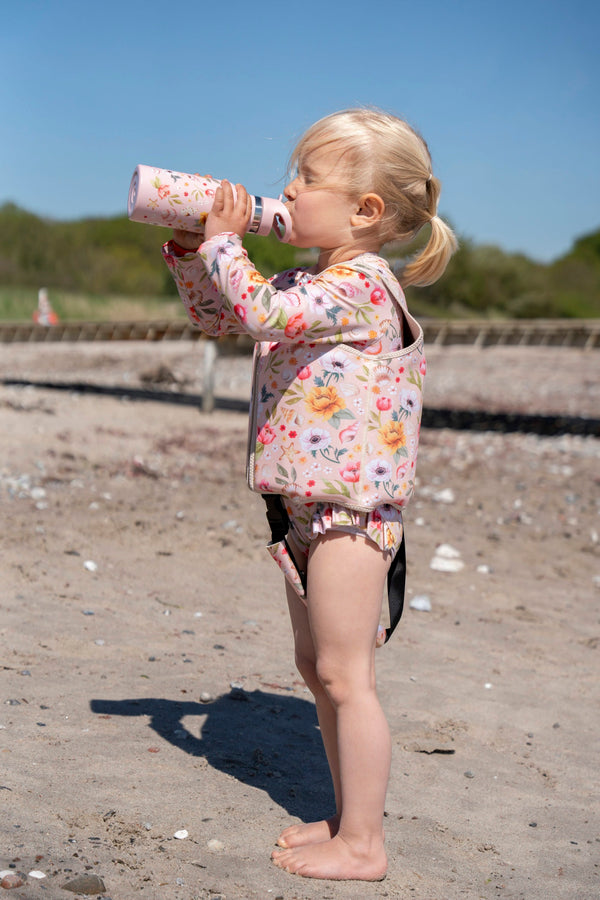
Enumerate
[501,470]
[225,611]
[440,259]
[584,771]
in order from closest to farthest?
1. [440,259]
2. [584,771]
3. [225,611]
4. [501,470]

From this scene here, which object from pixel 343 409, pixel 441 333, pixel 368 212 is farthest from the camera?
pixel 441 333

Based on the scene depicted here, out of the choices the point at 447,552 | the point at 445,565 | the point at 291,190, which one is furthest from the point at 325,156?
the point at 447,552

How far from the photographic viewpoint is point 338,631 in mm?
2438

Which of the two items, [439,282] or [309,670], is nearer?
[309,670]

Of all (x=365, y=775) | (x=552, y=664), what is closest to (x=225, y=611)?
(x=552, y=664)

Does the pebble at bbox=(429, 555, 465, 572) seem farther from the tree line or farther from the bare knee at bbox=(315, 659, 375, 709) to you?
the tree line

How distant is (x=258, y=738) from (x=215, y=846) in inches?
36.0

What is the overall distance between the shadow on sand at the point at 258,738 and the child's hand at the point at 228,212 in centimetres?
179

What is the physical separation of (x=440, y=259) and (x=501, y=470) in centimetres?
701

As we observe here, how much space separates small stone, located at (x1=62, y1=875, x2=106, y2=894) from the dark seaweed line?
34.1ft

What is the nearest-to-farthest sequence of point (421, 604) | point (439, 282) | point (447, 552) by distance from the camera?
point (421, 604), point (447, 552), point (439, 282)

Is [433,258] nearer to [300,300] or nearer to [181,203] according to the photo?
[300,300]

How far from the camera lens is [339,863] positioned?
249 centimetres

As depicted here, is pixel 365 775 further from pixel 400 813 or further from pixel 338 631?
pixel 400 813
